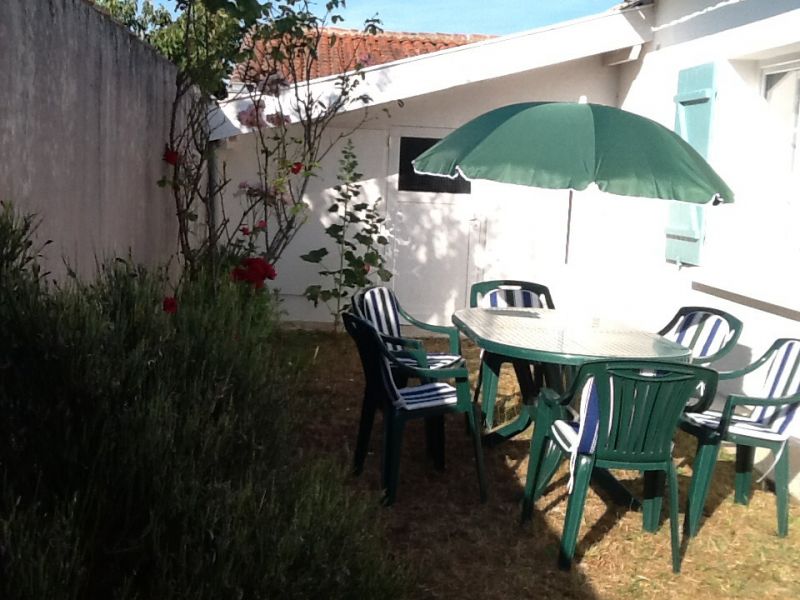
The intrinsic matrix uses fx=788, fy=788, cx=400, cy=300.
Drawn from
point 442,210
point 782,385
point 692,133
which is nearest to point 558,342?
point 782,385

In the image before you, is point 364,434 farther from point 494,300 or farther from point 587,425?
point 494,300

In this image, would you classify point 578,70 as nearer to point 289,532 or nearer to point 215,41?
point 215,41

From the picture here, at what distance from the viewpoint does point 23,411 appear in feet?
7.35

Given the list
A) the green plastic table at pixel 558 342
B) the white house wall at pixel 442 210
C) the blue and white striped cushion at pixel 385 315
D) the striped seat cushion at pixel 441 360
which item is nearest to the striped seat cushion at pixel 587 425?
the green plastic table at pixel 558 342

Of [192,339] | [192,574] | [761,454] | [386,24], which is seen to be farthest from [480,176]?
[386,24]

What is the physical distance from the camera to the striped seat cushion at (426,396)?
14.2ft

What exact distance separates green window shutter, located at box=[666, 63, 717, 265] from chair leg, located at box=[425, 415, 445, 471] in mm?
2718

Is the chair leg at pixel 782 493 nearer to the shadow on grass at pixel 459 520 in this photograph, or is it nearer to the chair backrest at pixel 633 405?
the chair backrest at pixel 633 405

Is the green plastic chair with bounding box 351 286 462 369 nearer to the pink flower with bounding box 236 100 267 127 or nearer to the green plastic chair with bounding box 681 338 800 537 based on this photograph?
the green plastic chair with bounding box 681 338 800 537

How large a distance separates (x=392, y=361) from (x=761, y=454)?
2.63 m

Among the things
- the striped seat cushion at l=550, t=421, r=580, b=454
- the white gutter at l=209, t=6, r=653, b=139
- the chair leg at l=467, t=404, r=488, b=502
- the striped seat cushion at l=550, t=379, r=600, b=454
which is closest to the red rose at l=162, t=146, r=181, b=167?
the white gutter at l=209, t=6, r=653, b=139

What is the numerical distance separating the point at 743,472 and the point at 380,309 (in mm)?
2456

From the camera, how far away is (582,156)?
4238mm

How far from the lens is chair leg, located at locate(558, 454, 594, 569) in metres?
3.62
